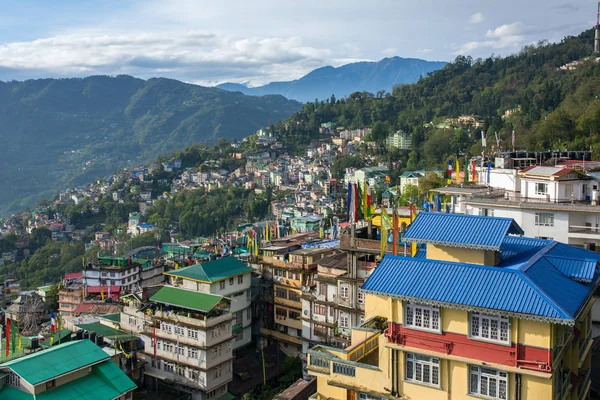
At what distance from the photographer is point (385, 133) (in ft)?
327

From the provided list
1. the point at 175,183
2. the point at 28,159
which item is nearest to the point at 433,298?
the point at 175,183

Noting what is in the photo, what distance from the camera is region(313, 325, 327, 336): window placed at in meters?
23.8

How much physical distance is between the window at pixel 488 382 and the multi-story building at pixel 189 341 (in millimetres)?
13823

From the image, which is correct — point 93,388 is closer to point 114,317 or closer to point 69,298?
point 114,317

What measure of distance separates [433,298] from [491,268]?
1279 millimetres

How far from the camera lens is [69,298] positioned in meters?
38.5

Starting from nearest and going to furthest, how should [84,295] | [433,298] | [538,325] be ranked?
1. [538,325]
2. [433,298]
3. [84,295]

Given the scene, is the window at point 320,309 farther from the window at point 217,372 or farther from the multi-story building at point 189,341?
the window at point 217,372

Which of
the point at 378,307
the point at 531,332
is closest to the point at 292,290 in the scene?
the point at 378,307

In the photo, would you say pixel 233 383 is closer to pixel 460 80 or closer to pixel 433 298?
pixel 433 298

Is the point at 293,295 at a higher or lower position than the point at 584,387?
lower

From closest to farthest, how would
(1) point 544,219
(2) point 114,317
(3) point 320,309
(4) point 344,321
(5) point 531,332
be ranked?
1. (5) point 531,332
2. (1) point 544,219
3. (4) point 344,321
4. (3) point 320,309
5. (2) point 114,317

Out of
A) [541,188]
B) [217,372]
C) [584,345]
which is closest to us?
[584,345]

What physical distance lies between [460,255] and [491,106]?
91712 millimetres
